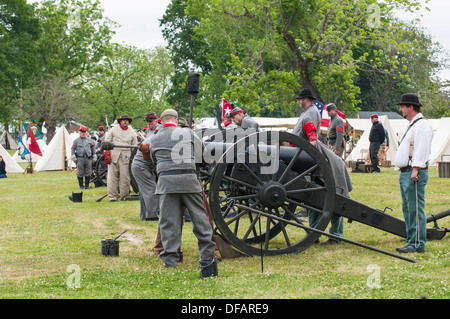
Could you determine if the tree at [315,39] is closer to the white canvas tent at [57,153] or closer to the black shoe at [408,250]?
the white canvas tent at [57,153]

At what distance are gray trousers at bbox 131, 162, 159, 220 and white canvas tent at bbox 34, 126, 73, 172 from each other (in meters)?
17.3

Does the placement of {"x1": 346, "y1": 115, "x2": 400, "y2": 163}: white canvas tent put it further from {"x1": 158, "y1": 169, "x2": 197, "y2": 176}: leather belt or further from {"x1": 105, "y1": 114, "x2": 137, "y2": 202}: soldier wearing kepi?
{"x1": 158, "y1": 169, "x2": 197, "y2": 176}: leather belt

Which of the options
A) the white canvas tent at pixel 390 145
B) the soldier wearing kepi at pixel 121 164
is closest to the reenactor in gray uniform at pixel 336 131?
the soldier wearing kepi at pixel 121 164

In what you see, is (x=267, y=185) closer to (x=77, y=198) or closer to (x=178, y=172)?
(x=178, y=172)

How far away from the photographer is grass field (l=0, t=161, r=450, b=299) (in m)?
4.91

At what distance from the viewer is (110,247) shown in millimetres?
6848

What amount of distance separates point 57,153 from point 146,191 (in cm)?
1790

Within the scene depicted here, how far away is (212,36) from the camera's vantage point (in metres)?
45.4

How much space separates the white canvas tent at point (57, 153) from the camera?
26688 mm

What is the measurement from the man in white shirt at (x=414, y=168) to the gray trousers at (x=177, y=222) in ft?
7.29

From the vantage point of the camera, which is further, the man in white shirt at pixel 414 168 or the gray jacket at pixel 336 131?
the gray jacket at pixel 336 131

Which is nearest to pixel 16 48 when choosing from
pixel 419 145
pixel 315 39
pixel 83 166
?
pixel 315 39

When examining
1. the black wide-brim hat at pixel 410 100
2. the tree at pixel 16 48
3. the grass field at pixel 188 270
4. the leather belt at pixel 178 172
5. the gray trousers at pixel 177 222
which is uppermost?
the tree at pixel 16 48

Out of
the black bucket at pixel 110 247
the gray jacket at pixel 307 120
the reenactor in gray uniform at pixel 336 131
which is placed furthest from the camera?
the reenactor in gray uniform at pixel 336 131
